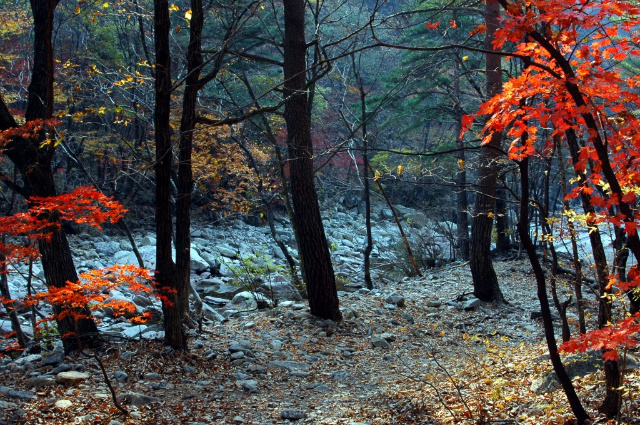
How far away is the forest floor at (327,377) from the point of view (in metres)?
4.26

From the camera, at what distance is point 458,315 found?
29.3 ft

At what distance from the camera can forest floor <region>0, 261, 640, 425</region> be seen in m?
4.26

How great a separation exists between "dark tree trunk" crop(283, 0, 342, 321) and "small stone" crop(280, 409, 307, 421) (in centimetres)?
314

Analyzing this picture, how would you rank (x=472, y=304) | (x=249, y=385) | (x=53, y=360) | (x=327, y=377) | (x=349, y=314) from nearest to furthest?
(x=53, y=360) < (x=249, y=385) < (x=327, y=377) < (x=349, y=314) < (x=472, y=304)

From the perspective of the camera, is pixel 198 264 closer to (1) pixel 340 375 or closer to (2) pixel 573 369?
(1) pixel 340 375

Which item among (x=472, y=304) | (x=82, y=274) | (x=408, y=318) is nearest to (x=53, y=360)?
(x=82, y=274)

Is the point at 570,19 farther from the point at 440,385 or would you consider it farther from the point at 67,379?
the point at 67,379

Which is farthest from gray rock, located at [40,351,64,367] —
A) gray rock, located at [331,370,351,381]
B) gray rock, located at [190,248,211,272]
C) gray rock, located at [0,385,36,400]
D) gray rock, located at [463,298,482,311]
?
gray rock, located at [190,248,211,272]

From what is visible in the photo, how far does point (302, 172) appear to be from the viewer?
7828 mm

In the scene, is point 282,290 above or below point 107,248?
below

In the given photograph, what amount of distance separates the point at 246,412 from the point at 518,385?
Result: 8.37ft

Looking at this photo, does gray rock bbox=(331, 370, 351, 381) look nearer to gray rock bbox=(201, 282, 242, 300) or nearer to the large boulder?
the large boulder

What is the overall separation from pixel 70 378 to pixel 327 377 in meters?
2.80

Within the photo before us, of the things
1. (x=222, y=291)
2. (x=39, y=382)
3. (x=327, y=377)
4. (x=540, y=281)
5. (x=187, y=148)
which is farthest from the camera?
(x=222, y=291)
